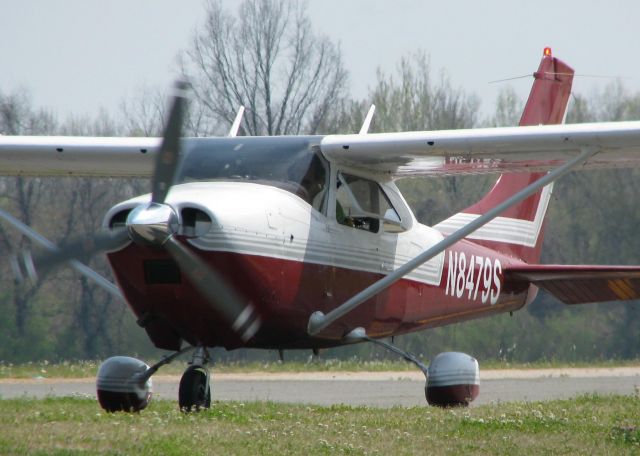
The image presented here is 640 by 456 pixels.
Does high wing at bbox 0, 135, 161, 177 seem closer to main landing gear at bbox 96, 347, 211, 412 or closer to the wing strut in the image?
main landing gear at bbox 96, 347, 211, 412

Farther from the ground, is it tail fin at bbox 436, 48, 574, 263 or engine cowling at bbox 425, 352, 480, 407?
tail fin at bbox 436, 48, 574, 263

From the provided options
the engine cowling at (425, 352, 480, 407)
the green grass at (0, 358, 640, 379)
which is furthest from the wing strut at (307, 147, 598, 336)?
the green grass at (0, 358, 640, 379)

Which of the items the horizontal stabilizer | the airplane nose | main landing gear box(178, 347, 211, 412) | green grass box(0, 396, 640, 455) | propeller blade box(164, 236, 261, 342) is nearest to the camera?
green grass box(0, 396, 640, 455)

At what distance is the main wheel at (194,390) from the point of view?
33.1 feet

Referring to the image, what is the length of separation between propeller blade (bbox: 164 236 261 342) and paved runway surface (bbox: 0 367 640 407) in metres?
2.92

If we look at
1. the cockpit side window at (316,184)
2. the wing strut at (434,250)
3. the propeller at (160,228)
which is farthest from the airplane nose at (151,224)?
the wing strut at (434,250)

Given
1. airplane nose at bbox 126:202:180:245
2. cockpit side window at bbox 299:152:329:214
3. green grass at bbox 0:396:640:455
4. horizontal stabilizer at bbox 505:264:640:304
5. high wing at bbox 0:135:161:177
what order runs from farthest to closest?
1. horizontal stabilizer at bbox 505:264:640:304
2. high wing at bbox 0:135:161:177
3. cockpit side window at bbox 299:152:329:214
4. airplane nose at bbox 126:202:180:245
5. green grass at bbox 0:396:640:455

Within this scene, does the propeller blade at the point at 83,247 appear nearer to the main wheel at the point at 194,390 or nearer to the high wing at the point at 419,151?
the main wheel at the point at 194,390

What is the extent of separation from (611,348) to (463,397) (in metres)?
23.8

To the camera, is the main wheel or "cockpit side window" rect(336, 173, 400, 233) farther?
"cockpit side window" rect(336, 173, 400, 233)

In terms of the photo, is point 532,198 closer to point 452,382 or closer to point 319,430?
point 452,382

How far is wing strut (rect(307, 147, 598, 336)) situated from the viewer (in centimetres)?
1070

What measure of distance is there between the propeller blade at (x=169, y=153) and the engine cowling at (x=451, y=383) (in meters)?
3.58

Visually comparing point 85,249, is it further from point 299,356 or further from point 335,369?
point 299,356
